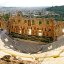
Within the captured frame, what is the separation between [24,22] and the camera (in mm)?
25609

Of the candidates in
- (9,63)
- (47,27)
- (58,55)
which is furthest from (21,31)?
(9,63)

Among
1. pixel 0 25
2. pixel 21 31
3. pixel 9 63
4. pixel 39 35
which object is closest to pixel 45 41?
pixel 39 35

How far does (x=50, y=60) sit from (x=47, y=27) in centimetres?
1323

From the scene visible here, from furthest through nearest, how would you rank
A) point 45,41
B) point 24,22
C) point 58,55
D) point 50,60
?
point 24,22, point 45,41, point 58,55, point 50,60

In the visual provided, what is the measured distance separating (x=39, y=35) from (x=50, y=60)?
Result: 13.4 metres

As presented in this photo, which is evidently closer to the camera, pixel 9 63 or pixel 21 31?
pixel 9 63

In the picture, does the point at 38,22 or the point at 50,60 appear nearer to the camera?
the point at 50,60

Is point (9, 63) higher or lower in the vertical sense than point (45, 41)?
higher

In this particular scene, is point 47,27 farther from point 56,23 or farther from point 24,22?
point 24,22

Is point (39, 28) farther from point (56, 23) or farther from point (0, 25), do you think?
point (0, 25)

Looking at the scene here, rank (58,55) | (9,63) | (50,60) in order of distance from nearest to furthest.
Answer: (9,63), (50,60), (58,55)

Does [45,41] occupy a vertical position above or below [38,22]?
below

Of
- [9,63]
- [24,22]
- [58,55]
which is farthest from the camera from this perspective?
[24,22]

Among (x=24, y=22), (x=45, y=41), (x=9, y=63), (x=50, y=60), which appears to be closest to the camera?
(x=9, y=63)
